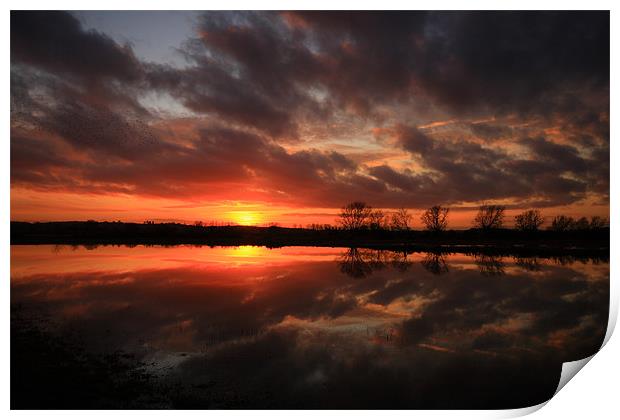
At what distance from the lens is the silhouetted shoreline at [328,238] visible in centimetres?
3145

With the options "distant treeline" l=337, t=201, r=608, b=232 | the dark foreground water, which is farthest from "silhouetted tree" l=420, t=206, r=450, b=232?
the dark foreground water

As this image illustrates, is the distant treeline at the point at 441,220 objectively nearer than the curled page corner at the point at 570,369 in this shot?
No

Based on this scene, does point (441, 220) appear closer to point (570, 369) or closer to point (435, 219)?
point (435, 219)

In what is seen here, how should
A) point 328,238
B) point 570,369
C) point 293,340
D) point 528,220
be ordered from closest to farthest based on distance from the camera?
1. point 570,369
2. point 293,340
3. point 528,220
4. point 328,238

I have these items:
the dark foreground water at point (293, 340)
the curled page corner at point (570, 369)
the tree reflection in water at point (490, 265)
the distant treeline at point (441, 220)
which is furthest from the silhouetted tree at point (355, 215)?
the curled page corner at point (570, 369)

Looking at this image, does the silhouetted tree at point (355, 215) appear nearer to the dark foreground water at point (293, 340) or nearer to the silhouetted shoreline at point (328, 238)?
the silhouetted shoreline at point (328, 238)

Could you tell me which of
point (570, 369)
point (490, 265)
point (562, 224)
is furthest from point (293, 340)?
point (562, 224)

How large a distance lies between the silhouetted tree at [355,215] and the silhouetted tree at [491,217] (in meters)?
14.1

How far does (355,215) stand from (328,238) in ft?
15.4

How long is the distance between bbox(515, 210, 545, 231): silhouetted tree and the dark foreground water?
2205cm

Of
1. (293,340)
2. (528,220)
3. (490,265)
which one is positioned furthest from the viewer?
(528,220)

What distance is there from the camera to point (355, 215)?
170ft

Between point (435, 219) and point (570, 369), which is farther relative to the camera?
point (435, 219)
